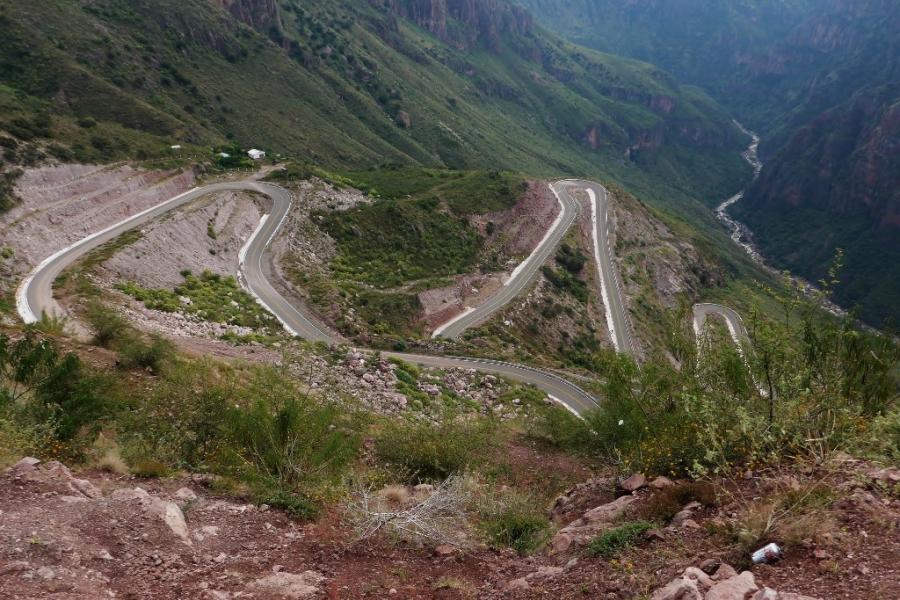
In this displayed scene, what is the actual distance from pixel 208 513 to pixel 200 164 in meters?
59.5

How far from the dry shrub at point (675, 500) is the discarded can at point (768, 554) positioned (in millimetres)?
2031

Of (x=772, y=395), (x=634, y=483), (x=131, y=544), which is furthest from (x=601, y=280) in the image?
(x=131, y=544)

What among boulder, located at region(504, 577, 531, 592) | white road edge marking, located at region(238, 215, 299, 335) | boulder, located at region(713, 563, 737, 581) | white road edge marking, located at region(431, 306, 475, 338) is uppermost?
boulder, located at region(713, 563, 737, 581)

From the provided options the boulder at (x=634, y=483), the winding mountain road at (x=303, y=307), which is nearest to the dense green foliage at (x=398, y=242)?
the winding mountain road at (x=303, y=307)

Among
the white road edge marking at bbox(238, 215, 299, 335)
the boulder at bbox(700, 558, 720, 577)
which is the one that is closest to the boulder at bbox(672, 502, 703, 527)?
the boulder at bbox(700, 558, 720, 577)

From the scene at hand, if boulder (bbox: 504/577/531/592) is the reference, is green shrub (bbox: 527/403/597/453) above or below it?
below

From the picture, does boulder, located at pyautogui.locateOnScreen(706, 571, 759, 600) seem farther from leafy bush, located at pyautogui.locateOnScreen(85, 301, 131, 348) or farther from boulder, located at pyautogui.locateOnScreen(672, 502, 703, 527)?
leafy bush, located at pyautogui.locateOnScreen(85, 301, 131, 348)

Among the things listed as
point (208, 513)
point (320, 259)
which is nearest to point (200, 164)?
point (320, 259)

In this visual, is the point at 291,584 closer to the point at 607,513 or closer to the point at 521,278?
the point at 607,513

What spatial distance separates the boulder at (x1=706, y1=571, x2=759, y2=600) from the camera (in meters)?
6.17

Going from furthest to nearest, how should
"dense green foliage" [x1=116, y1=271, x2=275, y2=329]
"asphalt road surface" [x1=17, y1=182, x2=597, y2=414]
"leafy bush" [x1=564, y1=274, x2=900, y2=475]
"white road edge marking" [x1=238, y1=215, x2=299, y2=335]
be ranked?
"white road edge marking" [x1=238, y1=215, x2=299, y2=335] → "dense green foliage" [x1=116, y1=271, x2=275, y2=329] → "asphalt road surface" [x1=17, y1=182, x2=597, y2=414] → "leafy bush" [x1=564, y1=274, x2=900, y2=475]

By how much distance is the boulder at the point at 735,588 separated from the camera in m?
6.17

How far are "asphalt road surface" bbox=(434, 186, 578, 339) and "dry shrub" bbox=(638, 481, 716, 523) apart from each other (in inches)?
1531

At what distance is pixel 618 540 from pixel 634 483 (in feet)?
9.63
